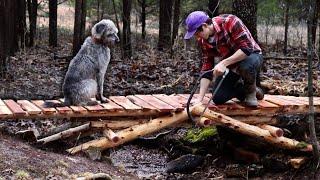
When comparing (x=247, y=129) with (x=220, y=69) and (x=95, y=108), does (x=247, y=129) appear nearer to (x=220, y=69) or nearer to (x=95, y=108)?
(x=220, y=69)

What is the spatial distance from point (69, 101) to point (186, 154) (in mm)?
2607

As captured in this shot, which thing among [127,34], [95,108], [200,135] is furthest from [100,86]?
[127,34]

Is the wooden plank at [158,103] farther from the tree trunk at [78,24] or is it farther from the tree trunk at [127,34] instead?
the tree trunk at [127,34]

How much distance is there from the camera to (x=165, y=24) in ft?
75.0

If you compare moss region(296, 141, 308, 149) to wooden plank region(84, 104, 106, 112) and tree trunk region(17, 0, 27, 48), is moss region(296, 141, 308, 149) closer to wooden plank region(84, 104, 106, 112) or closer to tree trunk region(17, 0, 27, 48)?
wooden plank region(84, 104, 106, 112)

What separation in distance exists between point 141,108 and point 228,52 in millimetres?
1533

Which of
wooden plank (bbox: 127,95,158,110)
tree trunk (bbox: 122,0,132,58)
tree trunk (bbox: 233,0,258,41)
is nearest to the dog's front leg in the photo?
wooden plank (bbox: 127,95,158,110)

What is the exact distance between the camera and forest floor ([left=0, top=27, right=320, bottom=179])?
6.12m

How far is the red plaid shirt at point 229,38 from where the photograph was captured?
6.96 metres

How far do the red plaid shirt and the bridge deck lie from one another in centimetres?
94

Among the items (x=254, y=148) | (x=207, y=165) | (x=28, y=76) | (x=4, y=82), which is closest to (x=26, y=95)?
(x=4, y=82)

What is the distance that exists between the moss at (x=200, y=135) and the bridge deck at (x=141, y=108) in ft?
3.61

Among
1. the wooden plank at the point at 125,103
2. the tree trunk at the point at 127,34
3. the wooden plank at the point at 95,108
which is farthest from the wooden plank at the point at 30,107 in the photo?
the tree trunk at the point at 127,34

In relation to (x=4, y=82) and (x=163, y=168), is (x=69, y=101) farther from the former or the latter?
(x=4, y=82)
